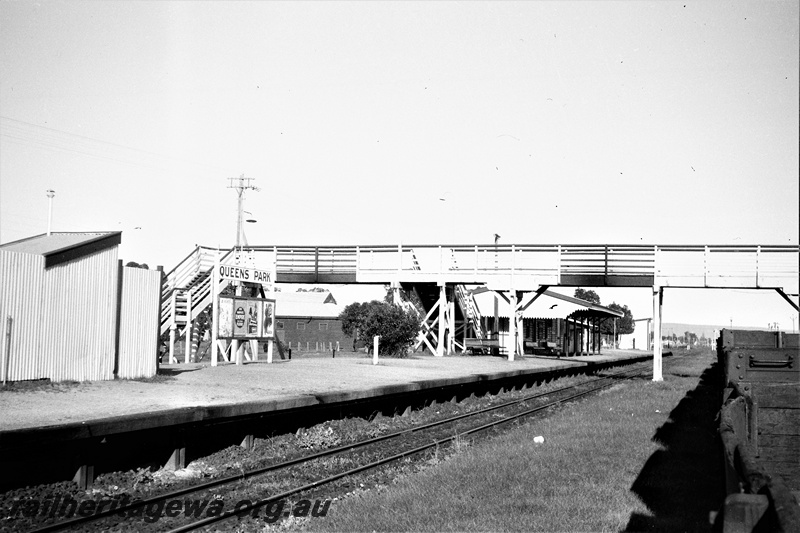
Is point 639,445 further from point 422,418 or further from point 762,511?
point 762,511

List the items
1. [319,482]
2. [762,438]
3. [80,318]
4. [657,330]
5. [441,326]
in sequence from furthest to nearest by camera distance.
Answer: [441,326] < [657,330] < [80,318] < [319,482] < [762,438]

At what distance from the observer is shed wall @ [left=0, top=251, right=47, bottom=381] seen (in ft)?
39.3

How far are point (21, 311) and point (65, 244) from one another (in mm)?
1849

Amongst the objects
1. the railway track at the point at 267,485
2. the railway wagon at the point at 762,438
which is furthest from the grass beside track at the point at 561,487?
the railway track at the point at 267,485

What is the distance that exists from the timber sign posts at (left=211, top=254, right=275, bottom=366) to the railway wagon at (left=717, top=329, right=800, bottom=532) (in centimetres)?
1373

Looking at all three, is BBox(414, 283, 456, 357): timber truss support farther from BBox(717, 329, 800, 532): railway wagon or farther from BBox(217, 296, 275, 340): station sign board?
BBox(717, 329, 800, 532): railway wagon

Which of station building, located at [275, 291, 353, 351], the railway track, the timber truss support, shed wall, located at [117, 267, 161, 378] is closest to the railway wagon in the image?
the railway track

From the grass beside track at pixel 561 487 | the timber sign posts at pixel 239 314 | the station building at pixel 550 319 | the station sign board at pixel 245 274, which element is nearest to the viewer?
the grass beside track at pixel 561 487

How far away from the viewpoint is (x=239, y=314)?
20562mm

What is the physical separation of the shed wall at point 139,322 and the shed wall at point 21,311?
2402 millimetres

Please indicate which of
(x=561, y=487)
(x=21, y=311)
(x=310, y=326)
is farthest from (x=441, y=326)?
(x=310, y=326)

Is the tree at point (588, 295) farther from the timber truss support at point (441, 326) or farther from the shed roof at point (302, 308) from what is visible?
the timber truss support at point (441, 326)

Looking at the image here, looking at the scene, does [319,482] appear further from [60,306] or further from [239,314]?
[239,314]

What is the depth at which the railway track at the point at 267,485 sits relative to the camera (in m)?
6.73
